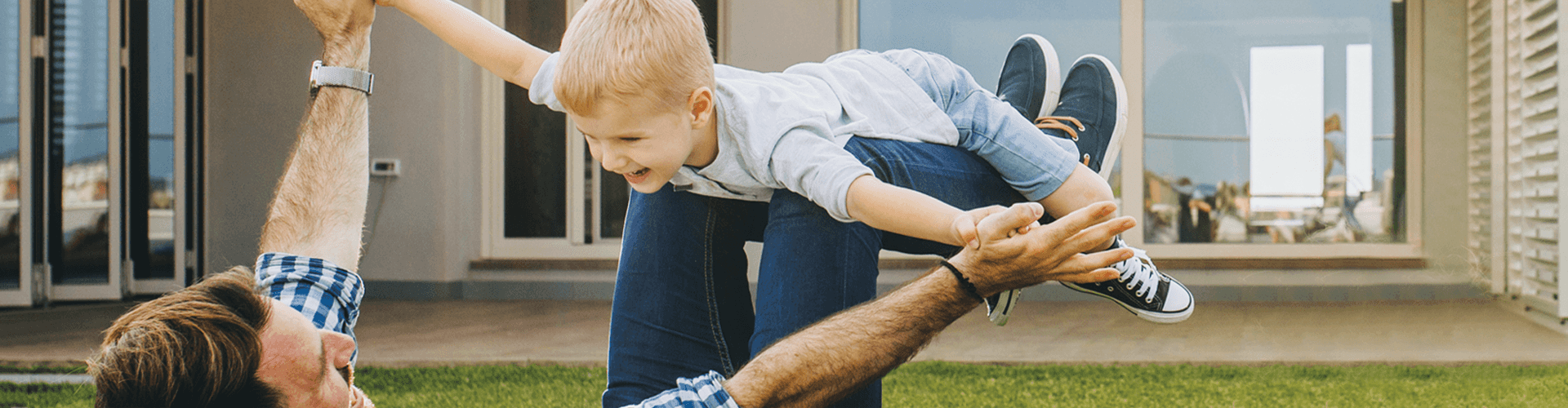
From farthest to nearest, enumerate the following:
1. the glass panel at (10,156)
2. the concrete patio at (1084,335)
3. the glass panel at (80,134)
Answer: the glass panel at (80,134) → the glass panel at (10,156) → the concrete patio at (1084,335)

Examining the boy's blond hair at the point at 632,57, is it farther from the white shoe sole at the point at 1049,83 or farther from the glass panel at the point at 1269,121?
the glass panel at the point at 1269,121

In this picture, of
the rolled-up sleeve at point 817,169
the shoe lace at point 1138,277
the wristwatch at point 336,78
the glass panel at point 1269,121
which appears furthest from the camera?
the glass panel at point 1269,121

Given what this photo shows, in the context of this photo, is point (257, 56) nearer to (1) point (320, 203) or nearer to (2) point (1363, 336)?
(1) point (320, 203)

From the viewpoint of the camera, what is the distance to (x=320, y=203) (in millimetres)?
1196

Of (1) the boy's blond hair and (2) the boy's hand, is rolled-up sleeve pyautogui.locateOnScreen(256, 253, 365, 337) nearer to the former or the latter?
(1) the boy's blond hair

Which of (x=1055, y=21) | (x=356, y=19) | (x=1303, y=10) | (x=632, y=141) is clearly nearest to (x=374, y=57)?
(x=1055, y=21)

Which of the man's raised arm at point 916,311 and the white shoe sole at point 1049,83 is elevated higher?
the white shoe sole at point 1049,83

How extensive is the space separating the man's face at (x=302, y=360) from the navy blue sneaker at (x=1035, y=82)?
108 centimetres

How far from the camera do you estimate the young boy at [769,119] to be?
1.02 metres

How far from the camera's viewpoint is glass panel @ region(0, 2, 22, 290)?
458cm

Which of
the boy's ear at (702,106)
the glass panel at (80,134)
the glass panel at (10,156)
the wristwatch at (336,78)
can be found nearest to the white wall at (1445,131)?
the boy's ear at (702,106)

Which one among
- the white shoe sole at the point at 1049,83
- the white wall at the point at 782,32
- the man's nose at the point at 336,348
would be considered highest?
the white wall at the point at 782,32

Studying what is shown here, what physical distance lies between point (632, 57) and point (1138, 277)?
0.86 meters

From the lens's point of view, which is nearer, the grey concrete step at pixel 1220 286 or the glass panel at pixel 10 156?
the glass panel at pixel 10 156
